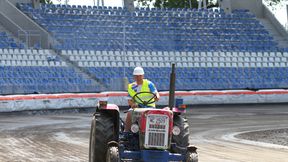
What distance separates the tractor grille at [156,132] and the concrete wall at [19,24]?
29.8 meters

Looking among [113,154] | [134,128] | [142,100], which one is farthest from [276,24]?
[113,154]

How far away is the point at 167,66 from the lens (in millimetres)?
41188

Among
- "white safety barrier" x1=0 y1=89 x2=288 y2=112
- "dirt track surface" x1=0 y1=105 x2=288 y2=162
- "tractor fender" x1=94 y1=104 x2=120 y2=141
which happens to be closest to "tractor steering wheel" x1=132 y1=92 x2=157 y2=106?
"tractor fender" x1=94 y1=104 x2=120 y2=141

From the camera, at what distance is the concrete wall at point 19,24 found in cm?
3994

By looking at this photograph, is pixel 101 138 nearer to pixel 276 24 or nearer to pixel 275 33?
pixel 275 33

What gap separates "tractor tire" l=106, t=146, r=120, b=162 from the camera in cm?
1059

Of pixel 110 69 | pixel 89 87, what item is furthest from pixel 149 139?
pixel 110 69

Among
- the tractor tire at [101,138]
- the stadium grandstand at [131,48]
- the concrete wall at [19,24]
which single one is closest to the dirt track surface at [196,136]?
the tractor tire at [101,138]

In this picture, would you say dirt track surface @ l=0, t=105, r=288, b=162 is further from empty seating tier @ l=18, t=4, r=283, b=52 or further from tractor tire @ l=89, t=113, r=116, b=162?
empty seating tier @ l=18, t=4, r=283, b=52

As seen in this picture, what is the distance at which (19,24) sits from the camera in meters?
40.7

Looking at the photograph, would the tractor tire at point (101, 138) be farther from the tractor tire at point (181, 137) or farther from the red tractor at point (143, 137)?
the tractor tire at point (181, 137)

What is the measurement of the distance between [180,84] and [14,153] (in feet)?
80.9

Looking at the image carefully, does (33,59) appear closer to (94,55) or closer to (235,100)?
(94,55)

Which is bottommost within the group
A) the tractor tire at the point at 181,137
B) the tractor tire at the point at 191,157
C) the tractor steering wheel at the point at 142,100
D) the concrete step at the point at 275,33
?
the tractor tire at the point at 191,157
